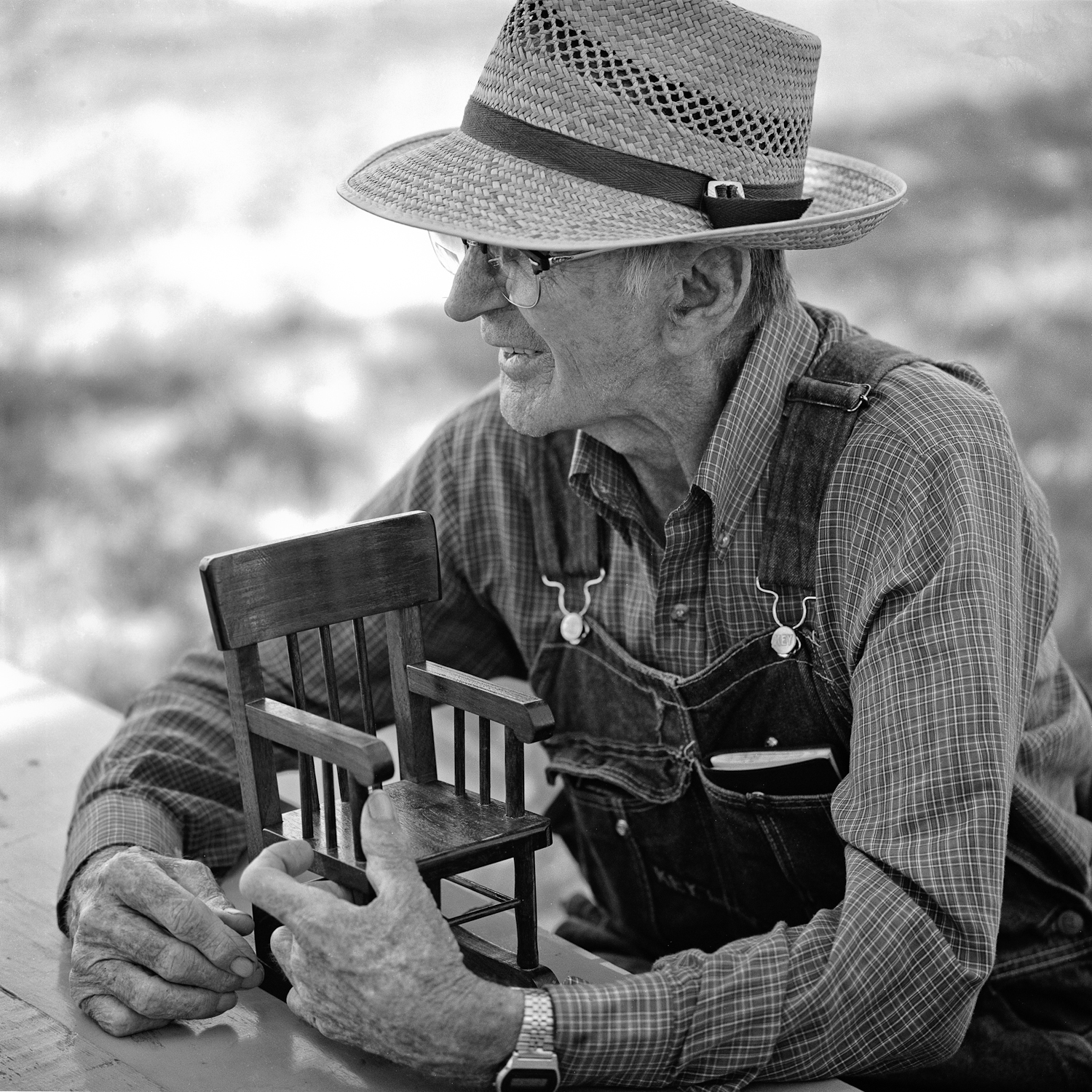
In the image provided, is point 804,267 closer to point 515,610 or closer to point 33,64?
point 33,64

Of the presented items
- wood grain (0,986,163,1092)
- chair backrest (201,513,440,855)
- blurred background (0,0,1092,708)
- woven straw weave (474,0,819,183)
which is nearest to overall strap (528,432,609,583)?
chair backrest (201,513,440,855)

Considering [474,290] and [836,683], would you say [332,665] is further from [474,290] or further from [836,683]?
[836,683]

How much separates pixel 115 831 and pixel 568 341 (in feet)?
2.77

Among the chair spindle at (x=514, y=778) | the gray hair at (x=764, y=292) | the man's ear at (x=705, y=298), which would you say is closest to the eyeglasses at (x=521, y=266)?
the man's ear at (x=705, y=298)

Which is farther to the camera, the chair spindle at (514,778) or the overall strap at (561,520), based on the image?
the overall strap at (561,520)

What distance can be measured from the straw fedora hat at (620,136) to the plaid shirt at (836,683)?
0.24 metres

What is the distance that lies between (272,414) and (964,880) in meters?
3.95

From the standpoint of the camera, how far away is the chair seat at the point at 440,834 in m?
1.47

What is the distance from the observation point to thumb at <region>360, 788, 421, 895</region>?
139cm

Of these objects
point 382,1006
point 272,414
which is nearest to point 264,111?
point 272,414

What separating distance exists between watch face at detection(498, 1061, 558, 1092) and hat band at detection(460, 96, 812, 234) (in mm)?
1007

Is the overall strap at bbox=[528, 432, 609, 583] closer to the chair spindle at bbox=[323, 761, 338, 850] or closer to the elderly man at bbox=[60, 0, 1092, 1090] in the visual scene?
the elderly man at bbox=[60, 0, 1092, 1090]

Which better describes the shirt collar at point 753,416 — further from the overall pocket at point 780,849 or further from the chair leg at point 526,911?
the chair leg at point 526,911

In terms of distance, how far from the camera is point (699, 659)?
196 cm
